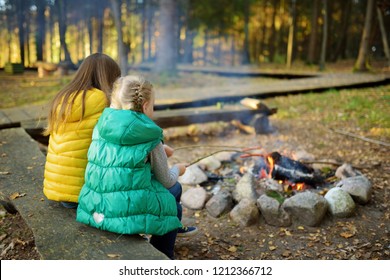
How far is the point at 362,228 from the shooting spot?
3537 mm

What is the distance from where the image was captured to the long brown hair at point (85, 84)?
2807mm

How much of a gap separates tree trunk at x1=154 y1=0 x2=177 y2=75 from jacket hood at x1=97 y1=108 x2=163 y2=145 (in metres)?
11.8

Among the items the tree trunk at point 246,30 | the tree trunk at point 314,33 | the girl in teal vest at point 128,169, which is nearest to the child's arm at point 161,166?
the girl in teal vest at point 128,169

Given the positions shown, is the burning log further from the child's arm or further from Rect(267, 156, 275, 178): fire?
the child's arm

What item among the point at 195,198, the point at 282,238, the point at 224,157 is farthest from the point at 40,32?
the point at 282,238

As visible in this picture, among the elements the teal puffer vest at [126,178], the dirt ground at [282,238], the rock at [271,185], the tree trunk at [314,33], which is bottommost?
the dirt ground at [282,238]

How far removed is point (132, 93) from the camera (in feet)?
7.72

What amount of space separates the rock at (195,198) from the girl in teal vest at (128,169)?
5.42 ft

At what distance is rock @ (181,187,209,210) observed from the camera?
4125mm

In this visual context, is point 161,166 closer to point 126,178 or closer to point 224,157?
point 126,178

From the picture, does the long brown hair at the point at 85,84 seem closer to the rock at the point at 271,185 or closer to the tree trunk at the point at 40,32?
the rock at the point at 271,185
